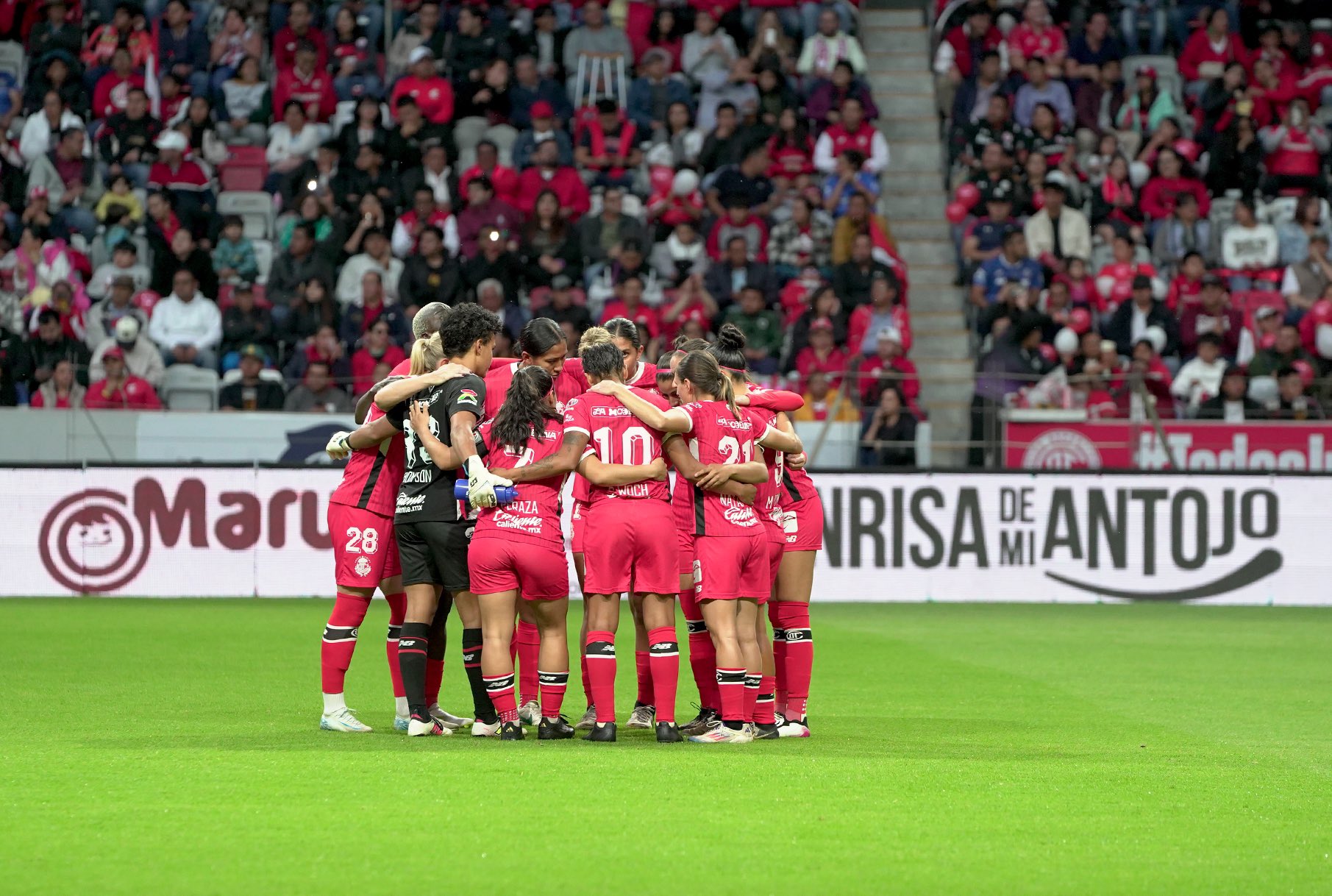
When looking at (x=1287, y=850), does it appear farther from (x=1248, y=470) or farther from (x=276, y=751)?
(x=1248, y=470)

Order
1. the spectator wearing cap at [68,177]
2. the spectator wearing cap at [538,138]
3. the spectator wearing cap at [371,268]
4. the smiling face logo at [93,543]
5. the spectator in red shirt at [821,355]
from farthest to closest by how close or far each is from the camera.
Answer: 1. the spectator wearing cap at [538,138]
2. the spectator wearing cap at [68,177]
3. the spectator wearing cap at [371,268]
4. the spectator in red shirt at [821,355]
5. the smiling face logo at [93,543]

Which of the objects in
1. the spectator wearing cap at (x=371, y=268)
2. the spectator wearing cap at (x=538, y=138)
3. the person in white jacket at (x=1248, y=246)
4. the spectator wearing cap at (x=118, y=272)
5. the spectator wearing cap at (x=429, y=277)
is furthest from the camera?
the spectator wearing cap at (x=538, y=138)

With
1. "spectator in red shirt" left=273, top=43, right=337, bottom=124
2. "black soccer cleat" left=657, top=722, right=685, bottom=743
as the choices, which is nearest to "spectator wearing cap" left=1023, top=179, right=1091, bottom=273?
"spectator in red shirt" left=273, top=43, right=337, bottom=124

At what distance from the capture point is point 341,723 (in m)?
9.43

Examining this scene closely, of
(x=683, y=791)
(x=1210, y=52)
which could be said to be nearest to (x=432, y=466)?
(x=683, y=791)

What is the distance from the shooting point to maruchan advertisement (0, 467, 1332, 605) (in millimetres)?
18516

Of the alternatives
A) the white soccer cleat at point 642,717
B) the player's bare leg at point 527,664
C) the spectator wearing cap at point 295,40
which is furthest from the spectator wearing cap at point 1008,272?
the player's bare leg at point 527,664

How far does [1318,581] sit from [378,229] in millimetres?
11934

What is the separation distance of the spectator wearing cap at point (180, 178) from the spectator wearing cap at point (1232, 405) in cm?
1256

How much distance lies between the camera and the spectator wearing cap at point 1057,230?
912 inches

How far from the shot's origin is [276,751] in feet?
27.7

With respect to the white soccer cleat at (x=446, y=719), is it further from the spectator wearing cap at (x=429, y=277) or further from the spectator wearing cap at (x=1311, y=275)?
the spectator wearing cap at (x=1311, y=275)

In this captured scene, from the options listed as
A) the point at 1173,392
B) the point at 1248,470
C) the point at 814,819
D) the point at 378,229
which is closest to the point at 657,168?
the point at 378,229

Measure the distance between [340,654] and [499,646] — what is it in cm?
103
